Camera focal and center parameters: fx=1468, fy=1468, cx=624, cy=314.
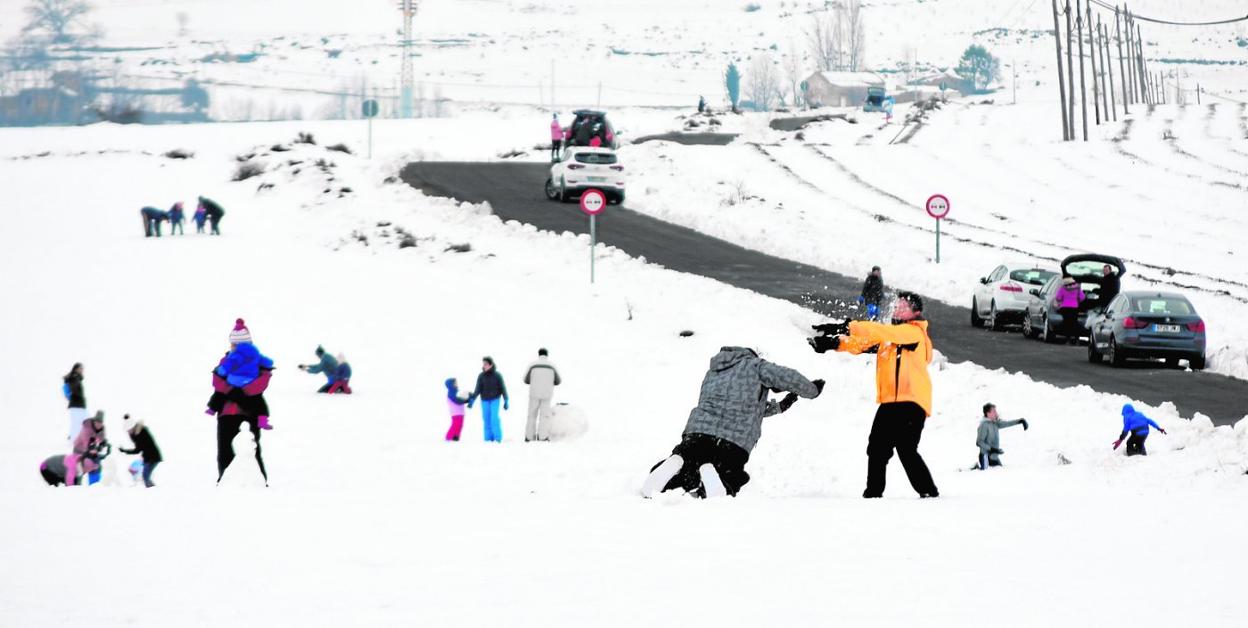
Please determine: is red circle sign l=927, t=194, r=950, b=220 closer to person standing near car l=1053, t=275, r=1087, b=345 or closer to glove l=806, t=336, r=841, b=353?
person standing near car l=1053, t=275, r=1087, b=345

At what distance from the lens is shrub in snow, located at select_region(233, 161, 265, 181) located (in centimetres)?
5362

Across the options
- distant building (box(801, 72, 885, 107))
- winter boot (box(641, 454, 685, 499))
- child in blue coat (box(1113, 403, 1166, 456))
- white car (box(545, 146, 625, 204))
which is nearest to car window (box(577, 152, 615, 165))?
white car (box(545, 146, 625, 204))

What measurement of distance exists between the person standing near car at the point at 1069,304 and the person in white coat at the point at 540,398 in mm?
11312

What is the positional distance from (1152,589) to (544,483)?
7381 mm

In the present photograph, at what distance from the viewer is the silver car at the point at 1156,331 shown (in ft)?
A: 72.8

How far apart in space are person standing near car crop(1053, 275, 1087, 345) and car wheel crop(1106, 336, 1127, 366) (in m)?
2.69

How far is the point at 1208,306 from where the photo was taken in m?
29.4

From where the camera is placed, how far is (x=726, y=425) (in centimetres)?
970

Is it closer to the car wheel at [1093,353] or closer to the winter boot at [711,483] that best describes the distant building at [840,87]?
the car wheel at [1093,353]

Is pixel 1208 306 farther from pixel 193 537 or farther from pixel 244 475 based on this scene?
pixel 193 537

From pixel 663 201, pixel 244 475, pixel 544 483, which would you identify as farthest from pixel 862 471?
pixel 663 201

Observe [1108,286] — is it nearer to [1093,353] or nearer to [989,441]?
[1093,353]

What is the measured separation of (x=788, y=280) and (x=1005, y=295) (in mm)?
6994

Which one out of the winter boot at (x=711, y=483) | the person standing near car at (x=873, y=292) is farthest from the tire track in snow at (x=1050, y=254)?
the winter boot at (x=711, y=483)
